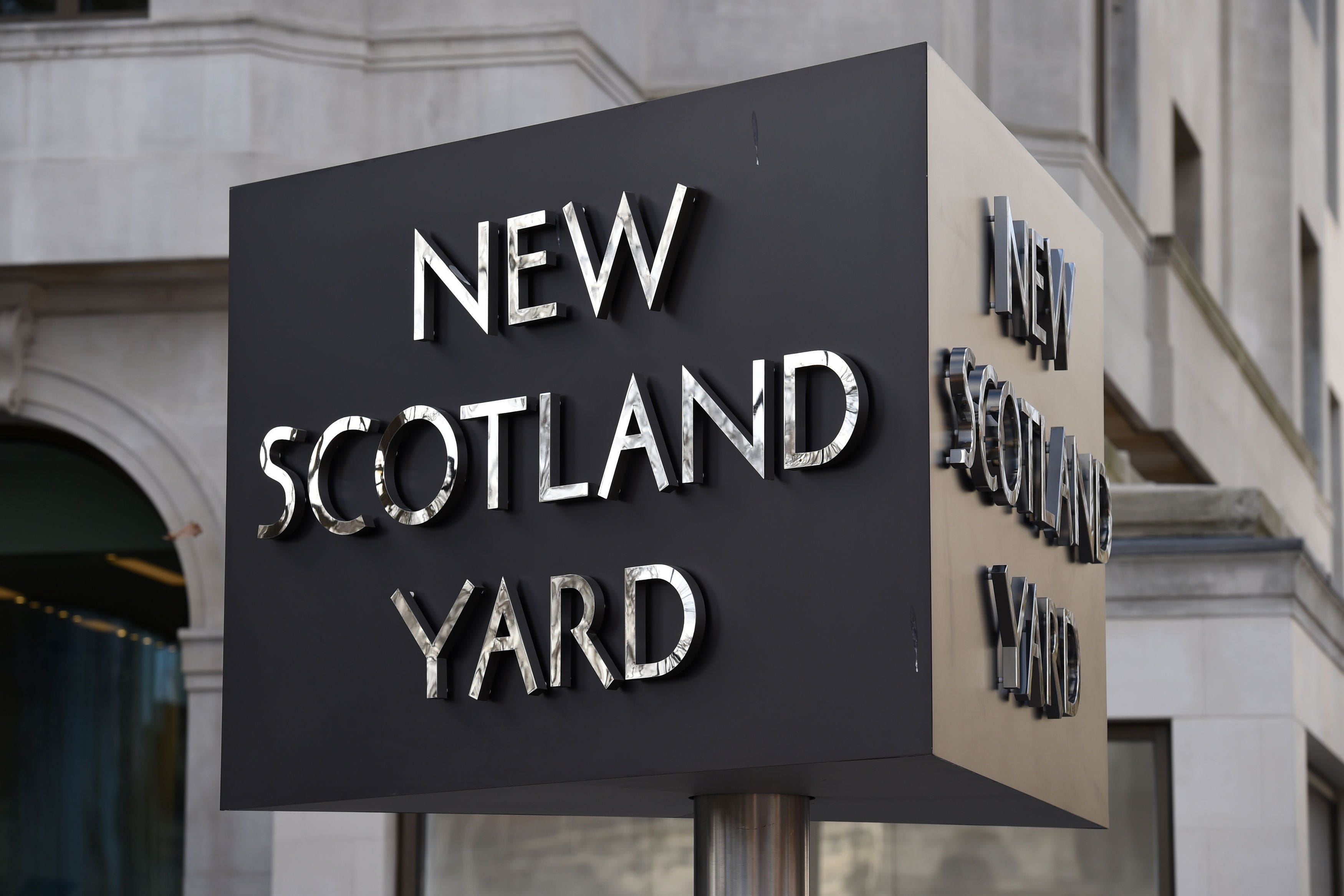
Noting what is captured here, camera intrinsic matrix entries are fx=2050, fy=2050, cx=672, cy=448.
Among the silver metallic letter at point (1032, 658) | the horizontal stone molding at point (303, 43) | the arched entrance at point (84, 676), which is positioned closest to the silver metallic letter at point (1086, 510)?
the silver metallic letter at point (1032, 658)

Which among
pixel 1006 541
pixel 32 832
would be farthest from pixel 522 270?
pixel 32 832

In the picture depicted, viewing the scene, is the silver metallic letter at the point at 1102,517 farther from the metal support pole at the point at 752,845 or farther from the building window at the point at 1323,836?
the building window at the point at 1323,836

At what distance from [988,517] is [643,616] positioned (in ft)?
3.16

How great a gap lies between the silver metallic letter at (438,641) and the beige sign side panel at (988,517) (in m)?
1.37

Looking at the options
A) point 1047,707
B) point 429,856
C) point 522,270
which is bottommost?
point 429,856

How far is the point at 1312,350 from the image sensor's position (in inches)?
1320

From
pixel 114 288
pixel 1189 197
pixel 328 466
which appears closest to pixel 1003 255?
pixel 328 466

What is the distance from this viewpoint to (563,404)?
5719 mm

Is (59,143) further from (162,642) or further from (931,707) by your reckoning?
(931,707)

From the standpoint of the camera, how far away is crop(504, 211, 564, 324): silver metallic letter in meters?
5.79

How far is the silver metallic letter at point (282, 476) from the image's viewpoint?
6051 mm

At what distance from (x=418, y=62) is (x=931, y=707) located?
38.0ft

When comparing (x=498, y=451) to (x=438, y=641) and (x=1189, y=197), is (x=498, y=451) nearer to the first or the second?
→ (x=438, y=641)

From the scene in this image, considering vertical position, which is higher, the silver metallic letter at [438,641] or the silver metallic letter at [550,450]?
the silver metallic letter at [550,450]
